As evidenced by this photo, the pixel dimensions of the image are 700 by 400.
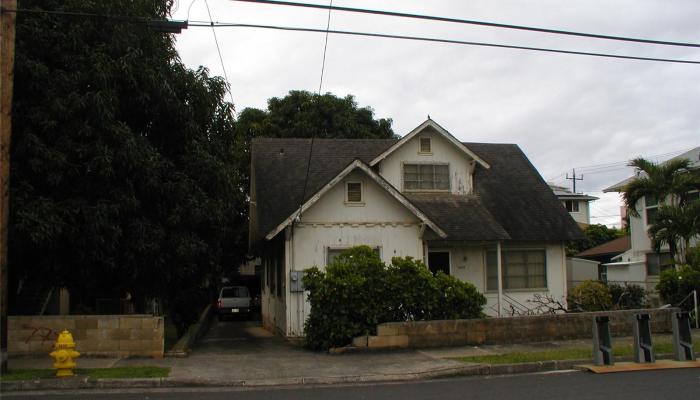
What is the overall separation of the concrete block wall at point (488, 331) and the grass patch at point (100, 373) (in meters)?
4.79

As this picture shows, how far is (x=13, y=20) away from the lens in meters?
11.5

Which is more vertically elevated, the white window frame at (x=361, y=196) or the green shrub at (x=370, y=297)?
the white window frame at (x=361, y=196)

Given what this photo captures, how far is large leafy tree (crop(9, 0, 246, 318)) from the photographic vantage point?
13078 mm

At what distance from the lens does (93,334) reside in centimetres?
1368

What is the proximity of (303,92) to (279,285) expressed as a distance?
2014 cm

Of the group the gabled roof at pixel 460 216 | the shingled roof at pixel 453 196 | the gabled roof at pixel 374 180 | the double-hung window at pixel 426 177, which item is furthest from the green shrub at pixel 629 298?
the gabled roof at pixel 374 180

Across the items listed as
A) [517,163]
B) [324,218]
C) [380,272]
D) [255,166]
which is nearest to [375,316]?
[380,272]

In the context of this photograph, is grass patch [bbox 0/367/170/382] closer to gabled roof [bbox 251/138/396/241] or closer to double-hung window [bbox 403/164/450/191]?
gabled roof [bbox 251/138/396/241]

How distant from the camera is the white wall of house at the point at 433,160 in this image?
69.6 ft

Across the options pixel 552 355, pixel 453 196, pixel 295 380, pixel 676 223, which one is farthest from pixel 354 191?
pixel 676 223

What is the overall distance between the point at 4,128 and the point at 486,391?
351 inches

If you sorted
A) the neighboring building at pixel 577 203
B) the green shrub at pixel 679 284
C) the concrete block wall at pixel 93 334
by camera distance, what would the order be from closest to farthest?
the concrete block wall at pixel 93 334 < the green shrub at pixel 679 284 < the neighboring building at pixel 577 203

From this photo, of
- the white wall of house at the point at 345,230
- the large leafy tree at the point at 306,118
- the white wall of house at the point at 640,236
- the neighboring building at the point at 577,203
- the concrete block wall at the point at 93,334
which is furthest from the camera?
the neighboring building at the point at 577,203

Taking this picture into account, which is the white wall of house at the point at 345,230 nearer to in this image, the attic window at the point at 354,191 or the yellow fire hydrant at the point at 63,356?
the attic window at the point at 354,191
